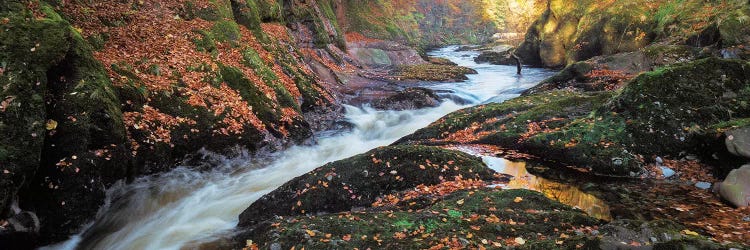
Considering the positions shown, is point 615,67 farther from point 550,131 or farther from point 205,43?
point 205,43

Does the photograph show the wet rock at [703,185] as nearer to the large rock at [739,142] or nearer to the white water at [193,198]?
the large rock at [739,142]

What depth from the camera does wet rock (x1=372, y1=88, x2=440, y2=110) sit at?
1673 centimetres

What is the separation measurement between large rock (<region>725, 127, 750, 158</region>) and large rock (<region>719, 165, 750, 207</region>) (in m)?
0.46

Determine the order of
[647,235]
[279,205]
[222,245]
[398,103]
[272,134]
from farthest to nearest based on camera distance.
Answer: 1. [398,103]
2. [272,134]
3. [279,205]
4. [222,245]
5. [647,235]

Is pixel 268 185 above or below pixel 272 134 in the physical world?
below

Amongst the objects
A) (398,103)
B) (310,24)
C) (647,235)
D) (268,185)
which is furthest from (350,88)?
(647,235)

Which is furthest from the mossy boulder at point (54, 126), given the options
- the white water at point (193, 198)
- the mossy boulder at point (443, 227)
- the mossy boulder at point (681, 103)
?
the mossy boulder at point (681, 103)

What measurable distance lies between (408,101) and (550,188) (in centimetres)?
1030

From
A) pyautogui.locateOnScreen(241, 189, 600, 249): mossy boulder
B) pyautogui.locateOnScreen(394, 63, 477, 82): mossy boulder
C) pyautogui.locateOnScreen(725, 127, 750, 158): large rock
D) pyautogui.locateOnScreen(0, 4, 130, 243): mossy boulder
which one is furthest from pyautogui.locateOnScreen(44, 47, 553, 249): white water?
pyautogui.locateOnScreen(394, 63, 477, 82): mossy boulder

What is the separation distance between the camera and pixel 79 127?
6.50 metres

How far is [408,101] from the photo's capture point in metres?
17.0

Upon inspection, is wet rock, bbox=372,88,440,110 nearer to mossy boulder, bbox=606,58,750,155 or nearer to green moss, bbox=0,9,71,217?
mossy boulder, bbox=606,58,750,155

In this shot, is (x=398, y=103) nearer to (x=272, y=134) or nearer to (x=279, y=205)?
(x=272, y=134)

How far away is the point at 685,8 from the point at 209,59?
66.7 feet
